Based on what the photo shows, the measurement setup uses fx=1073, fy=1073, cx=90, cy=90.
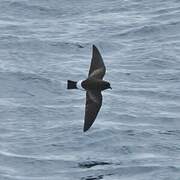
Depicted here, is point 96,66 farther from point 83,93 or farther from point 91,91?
point 83,93

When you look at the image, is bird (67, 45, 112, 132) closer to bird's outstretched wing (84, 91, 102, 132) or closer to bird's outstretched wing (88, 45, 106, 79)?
bird's outstretched wing (84, 91, 102, 132)

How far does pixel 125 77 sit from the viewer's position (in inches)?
809

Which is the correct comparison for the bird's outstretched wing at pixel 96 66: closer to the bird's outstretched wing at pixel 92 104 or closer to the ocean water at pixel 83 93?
the bird's outstretched wing at pixel 92 104

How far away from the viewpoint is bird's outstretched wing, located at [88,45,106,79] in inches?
674

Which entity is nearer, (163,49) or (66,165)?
(66,165)

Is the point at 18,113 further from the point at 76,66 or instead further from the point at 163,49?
the point at 163,49

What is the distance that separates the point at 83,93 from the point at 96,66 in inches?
103

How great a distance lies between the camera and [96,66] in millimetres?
17266

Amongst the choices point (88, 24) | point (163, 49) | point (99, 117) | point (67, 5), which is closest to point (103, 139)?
point (99, 117)

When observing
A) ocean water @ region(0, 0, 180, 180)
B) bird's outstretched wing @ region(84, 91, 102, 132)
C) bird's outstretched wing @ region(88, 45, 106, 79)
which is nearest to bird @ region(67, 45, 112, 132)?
bird's outstretched wing @ region(84, 91, 102, 132)

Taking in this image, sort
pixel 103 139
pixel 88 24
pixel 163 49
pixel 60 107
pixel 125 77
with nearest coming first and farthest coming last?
1. pixel 103 139
2. pixel 60 107
3. pixel 125 77
4. pixel 163 49
5. pixel 88 24

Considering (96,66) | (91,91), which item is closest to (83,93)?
(96,66)

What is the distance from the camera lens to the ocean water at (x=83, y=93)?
53.7 feet

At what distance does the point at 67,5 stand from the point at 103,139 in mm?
8889
